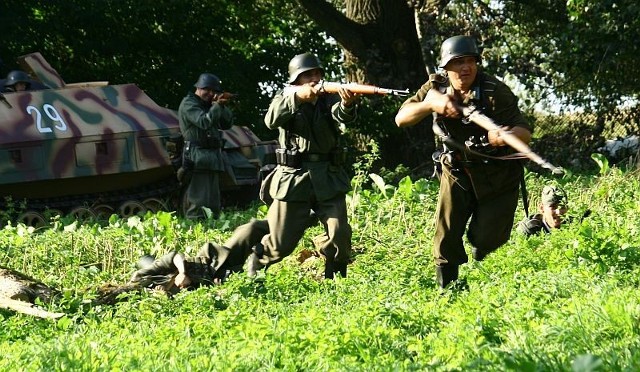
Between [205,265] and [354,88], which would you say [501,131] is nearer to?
[354,88]

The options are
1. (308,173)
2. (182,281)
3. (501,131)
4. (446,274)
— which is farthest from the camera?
(182,281)

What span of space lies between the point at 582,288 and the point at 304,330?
5.85 feet

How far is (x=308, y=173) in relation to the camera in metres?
10.5

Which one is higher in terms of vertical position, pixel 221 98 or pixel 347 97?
pixel 347 97

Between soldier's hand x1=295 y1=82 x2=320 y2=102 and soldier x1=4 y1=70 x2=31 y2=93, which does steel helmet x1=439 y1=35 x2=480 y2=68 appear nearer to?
soldier's hand x1=295 y1=82 x2=320 y2=102

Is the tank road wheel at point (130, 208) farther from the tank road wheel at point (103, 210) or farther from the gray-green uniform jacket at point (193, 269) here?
the gray-green uniform jacket at point (193, 269)

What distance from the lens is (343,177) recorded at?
10633 millimetres

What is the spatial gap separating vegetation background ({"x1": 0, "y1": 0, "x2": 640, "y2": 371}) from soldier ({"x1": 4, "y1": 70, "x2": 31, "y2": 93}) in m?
2.41

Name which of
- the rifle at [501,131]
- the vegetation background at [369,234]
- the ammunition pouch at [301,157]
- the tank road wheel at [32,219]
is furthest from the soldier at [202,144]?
the rifle at [501,131]

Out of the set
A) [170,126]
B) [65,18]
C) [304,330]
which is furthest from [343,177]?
[65,18]

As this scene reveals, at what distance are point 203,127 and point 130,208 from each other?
3.65m

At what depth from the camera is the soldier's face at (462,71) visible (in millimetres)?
8969

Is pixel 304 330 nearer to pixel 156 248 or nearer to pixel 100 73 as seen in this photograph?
pixel 156 248

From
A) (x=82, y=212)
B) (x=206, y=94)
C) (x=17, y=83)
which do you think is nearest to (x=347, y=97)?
(x=206, y=94)
